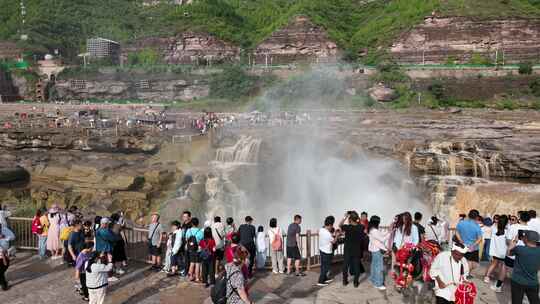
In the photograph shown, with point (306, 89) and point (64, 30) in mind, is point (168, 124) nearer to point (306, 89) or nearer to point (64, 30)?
point (306, 89)

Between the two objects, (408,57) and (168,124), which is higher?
(408,57)

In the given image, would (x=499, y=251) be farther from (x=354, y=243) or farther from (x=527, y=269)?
(x=354, y=243)

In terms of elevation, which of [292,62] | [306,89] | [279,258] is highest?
[292,62]

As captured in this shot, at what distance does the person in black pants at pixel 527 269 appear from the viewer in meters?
6.29

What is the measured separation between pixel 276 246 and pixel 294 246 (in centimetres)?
37

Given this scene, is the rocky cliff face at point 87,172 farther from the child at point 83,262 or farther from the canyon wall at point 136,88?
the canyon wall at point 136,88

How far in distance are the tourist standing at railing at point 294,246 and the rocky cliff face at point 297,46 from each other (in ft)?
196

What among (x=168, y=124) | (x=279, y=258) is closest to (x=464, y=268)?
(x=279, y=258)

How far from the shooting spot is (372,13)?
8562 centimetres

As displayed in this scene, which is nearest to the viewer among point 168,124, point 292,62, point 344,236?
point 344,236

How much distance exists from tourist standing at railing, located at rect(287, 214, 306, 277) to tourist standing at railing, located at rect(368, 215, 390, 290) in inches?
63.8

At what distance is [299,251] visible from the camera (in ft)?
32.1

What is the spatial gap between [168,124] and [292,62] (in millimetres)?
35753

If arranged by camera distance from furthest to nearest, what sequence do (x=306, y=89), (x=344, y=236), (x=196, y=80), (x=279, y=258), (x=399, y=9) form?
(x=399, y=9), (x=196, y=80), (x=306, y=89), (x=279, y=258), (x=344, y=236)
